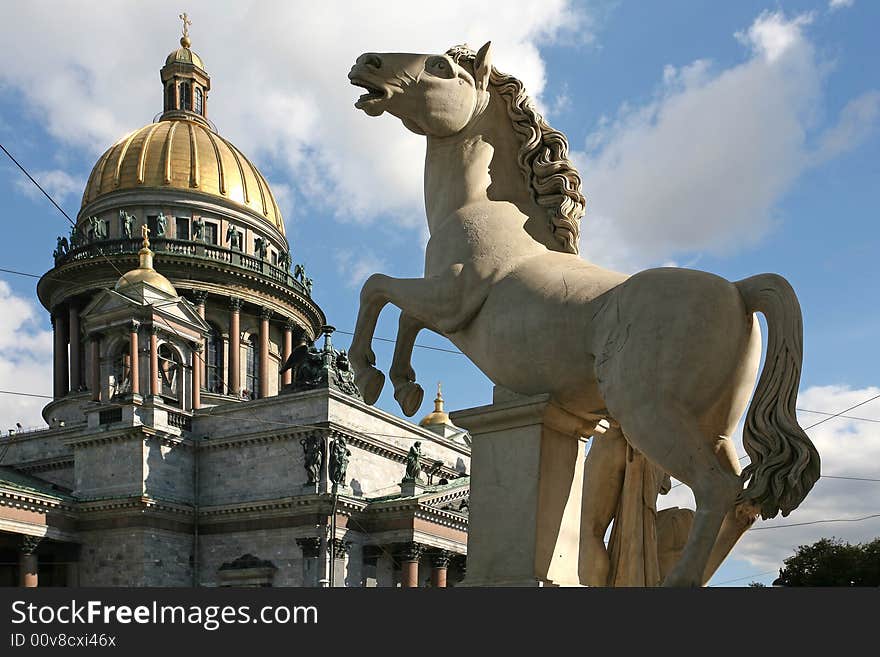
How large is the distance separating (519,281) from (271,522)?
4094cm

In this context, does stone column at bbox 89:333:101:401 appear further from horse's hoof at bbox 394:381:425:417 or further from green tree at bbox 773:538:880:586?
horse's hoof at bbox 394:381:425:417

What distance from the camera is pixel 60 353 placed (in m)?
61.1

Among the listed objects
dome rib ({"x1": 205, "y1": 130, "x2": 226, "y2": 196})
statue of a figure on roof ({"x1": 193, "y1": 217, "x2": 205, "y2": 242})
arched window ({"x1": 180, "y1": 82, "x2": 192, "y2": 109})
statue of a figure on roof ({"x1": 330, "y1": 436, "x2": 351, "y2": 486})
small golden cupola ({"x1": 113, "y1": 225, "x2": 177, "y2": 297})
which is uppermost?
arched window ({"x1": 180, "y1": 82, "x2": 192, "y2": 109})

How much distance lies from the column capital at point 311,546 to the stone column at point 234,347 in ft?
49.9

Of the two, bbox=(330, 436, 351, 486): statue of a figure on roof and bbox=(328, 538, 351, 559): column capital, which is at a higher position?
bbox=(330, 436, 351, 486): statue of a figure on roof

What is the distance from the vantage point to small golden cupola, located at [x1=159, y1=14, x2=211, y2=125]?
68688mm

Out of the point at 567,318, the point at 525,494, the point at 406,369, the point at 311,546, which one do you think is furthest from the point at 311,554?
the point at 567,318

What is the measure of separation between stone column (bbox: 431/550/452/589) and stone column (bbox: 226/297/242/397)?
16010 mm

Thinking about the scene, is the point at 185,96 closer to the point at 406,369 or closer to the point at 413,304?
the point at 406,369

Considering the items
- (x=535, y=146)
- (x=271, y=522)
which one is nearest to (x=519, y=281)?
(x=535, y=146)

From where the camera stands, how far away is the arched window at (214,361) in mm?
58406

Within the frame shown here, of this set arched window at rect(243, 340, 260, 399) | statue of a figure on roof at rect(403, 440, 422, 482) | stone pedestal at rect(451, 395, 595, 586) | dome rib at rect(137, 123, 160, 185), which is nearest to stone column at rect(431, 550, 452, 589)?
statue of a figure on roof at rect(403, 440, 422, 482)

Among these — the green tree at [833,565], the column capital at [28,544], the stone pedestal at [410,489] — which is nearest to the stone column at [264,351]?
the stone pedestal at [410,489]

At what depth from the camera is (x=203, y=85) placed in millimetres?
70938
